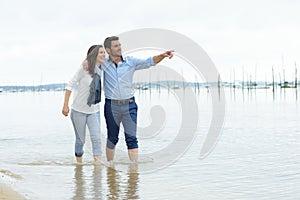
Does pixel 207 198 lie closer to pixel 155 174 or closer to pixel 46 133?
pixel 155 174

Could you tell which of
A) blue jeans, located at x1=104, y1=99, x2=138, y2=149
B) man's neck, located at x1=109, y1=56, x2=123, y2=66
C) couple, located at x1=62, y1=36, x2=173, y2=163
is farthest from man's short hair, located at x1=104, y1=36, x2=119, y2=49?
blue jeans, located at x1=104, y1=99, x2=138, y2=149

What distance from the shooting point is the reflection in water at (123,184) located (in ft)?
21.7

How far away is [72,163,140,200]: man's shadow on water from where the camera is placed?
6.61 meters

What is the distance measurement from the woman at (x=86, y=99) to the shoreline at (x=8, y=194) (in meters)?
2.02

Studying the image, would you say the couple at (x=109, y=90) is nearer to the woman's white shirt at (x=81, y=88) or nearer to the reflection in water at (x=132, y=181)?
the woman's white shirt at (x=81, y=88)

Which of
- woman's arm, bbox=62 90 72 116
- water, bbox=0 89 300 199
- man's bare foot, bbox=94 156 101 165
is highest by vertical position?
woman's arm, bbox=62 90 72 116

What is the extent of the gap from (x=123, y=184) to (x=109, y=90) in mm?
1669

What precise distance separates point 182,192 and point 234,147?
5281 mm

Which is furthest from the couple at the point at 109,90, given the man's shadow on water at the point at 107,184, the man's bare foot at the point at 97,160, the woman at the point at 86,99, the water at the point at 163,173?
the water at the point at 163,173

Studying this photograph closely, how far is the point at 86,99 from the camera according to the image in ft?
27.7

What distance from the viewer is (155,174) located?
328 inches

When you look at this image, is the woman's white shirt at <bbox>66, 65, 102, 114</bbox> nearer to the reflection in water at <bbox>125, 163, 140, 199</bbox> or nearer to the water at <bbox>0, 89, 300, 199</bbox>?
the water at <bbox>0, 89, 300, 199</bbox>

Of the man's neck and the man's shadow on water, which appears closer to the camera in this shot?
the man's shadow on water

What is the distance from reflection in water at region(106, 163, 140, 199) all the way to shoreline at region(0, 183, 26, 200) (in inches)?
43.7
